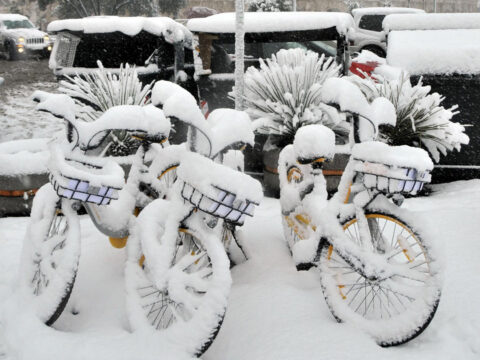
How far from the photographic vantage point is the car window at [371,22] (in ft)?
48.1

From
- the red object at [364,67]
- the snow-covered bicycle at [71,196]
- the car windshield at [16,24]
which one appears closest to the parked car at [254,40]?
the red object at [364,67]

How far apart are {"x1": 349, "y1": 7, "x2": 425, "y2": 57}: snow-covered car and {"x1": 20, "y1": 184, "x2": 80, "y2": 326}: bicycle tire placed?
11636 mm

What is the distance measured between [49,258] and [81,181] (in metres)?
0.59

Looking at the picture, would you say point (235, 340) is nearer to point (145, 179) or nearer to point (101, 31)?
point (145, 179)

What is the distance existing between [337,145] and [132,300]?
2.59 m

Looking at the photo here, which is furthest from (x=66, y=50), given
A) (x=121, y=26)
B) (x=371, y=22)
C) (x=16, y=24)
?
(x=16, y=24)

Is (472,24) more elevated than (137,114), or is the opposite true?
(472,24)

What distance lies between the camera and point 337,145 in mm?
4328

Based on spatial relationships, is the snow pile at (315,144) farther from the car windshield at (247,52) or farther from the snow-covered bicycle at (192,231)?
the car windshield at (247,52)

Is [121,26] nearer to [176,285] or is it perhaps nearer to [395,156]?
[176,285]

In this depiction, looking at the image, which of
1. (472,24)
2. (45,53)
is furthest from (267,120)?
(45,53)

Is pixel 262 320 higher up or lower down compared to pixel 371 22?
lower down

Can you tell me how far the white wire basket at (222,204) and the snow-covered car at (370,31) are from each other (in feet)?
38.3

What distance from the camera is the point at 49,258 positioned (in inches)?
98.6
